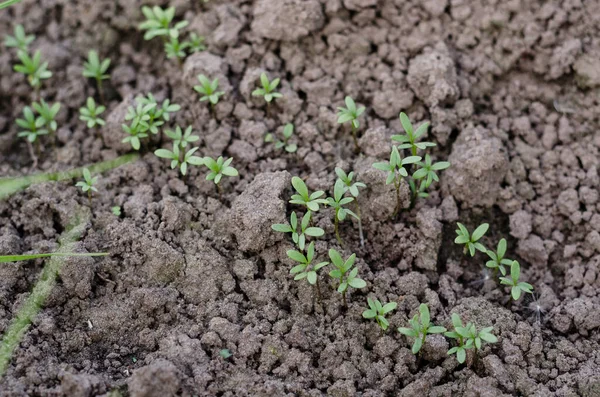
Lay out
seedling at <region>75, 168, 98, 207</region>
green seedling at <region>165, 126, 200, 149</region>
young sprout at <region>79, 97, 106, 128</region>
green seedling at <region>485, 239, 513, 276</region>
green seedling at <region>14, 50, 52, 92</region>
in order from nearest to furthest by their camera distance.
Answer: green seedling at <region>485, 239, 513, 276</region>
seedling at <region>75, 168, 98, 207</region>
green seedling at <region>165, 126, 200, 149</region>
young sprout at <region>79, 97, 106, 128</region>
green seedling at <region>14, 50, 52, 92</region>

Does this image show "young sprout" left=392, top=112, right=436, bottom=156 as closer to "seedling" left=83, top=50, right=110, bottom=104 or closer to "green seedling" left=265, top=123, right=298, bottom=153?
"green seedling" left=265, top=123, right=298, bottom=153

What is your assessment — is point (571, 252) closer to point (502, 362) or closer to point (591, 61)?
point (502, 362)

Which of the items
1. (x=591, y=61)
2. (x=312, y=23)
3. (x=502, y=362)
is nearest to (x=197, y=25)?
(x=312, y=23)

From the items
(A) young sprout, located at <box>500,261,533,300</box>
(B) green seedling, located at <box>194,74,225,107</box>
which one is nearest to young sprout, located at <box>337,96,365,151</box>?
(B) green seedling, located at <box>194,74,225,107</box>

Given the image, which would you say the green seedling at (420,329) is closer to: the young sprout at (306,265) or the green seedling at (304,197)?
the young sprout at (306,265)

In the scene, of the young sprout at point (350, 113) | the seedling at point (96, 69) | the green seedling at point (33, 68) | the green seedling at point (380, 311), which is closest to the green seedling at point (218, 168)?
the young sprout at point (350, 113)

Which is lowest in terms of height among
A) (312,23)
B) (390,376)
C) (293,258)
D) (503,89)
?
(390,376)
